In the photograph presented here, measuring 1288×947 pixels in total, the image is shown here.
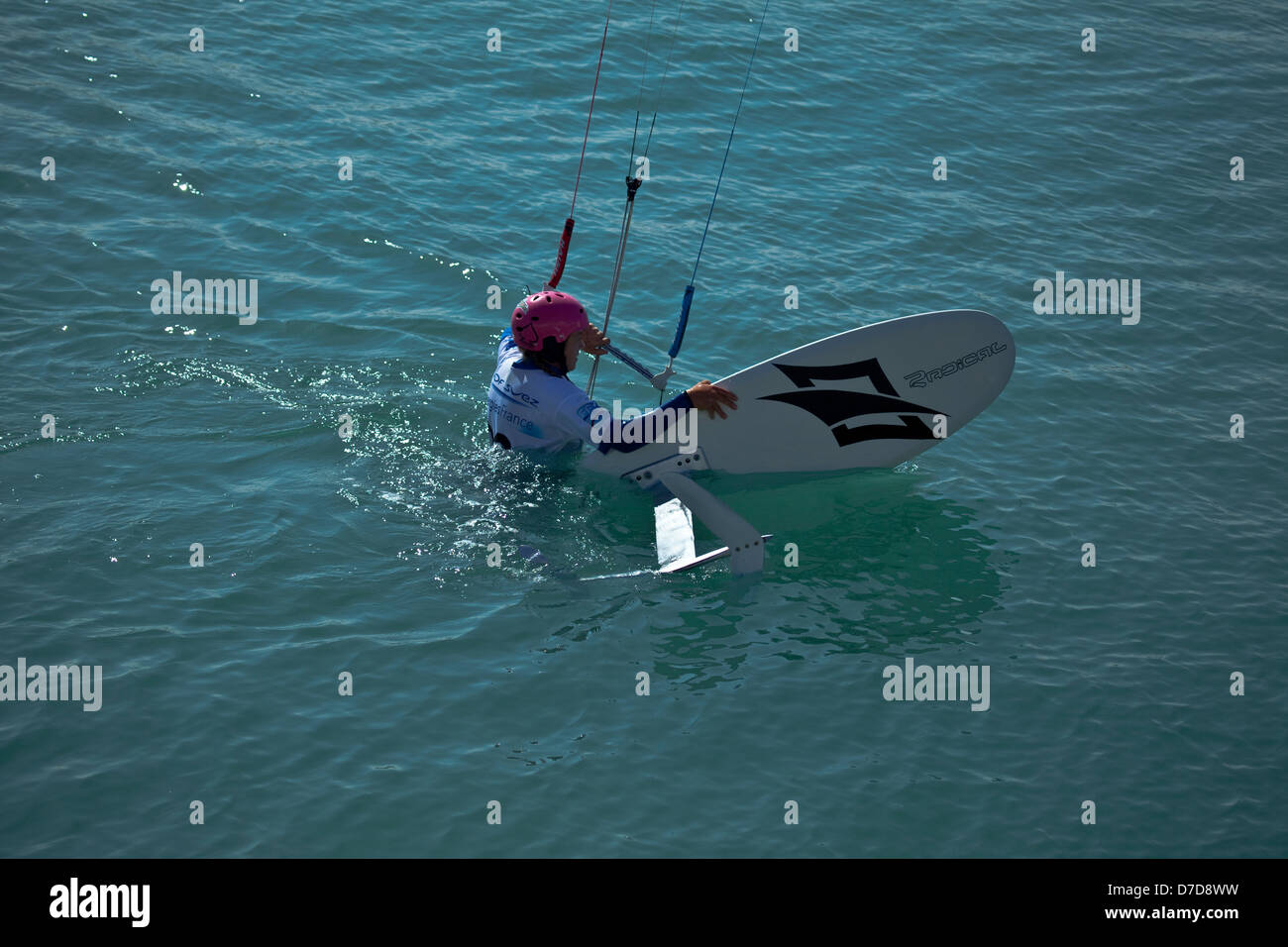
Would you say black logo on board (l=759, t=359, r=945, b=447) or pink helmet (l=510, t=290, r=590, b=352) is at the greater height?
pink helmet (l=510, t=290, r=590, b=352)

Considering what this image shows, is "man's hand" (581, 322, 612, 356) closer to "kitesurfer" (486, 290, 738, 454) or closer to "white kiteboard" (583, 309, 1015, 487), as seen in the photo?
"kitesurfer" (486, 290, 738, 454)

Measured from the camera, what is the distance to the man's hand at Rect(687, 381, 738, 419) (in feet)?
32.1

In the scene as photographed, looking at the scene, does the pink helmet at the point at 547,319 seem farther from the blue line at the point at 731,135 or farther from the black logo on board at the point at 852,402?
the blue line at the point at 731,135

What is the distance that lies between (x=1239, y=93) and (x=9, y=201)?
16.5 meters

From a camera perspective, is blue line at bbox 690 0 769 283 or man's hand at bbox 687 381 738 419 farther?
blue line at bbox 690 0 769 283

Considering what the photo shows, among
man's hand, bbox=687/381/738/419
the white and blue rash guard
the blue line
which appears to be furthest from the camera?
the blue line

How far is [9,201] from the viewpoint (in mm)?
13008

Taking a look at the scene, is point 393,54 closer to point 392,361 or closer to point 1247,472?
point 392,361

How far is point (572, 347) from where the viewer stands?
9.67 m

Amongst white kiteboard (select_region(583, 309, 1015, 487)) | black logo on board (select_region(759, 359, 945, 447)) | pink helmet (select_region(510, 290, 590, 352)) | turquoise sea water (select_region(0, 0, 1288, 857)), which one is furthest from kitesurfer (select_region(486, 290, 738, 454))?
black logo on board (select_region(759, 359, 945, 447))

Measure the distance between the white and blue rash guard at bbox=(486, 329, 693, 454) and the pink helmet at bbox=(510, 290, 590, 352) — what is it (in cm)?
22

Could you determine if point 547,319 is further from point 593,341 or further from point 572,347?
point 593,341

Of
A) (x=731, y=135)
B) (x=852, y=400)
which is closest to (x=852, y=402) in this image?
(x=852, y=400)

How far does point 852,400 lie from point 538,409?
2686 millimetres
